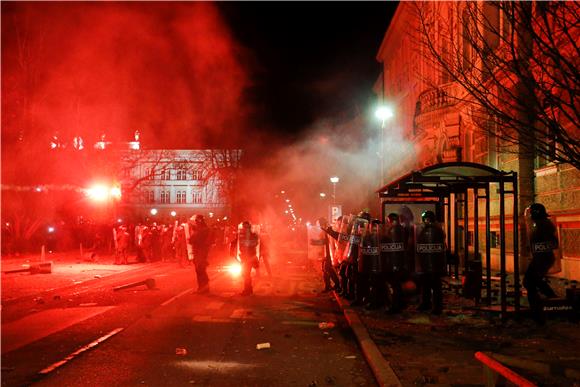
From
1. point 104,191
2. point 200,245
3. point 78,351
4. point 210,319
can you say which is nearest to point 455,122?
point 200,245

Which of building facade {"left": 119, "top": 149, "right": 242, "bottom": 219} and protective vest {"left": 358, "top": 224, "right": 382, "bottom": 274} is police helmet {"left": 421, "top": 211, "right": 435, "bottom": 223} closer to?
protective vest {"left": 358, "top": 224, "right": 382, "bottom": 274}

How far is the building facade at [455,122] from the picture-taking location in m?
9.58

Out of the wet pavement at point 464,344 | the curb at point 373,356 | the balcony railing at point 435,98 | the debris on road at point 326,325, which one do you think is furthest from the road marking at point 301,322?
the balcony railing at point 435,98

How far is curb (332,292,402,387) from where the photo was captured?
5715 mm

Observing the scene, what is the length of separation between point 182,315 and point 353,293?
3.42m

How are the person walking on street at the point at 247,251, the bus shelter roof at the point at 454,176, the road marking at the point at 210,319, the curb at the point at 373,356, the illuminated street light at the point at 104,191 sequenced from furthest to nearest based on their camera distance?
1. the illuminated street light at the point at 104,191
2. the person walking on street at the point at 247,251
3. the road marking at the point at 210,319
4. the bus shelter roof at the point at 454,176
5. the curb at the point at 373,356

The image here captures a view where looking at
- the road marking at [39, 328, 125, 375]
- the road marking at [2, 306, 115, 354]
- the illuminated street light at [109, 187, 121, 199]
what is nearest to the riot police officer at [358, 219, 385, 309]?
the road marking at [39, 328, 125, 375]

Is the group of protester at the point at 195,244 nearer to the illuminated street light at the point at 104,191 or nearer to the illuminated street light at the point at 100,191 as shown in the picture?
the illuminated street light at the point at 104,191

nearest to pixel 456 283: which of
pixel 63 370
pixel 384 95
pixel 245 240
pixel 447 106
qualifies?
pixel 245 240

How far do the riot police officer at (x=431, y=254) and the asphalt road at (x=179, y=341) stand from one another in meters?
1.55

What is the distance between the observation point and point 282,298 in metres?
12.8

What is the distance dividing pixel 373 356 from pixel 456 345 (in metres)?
1.27

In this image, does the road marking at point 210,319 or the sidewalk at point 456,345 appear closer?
the sidewalk at point 456,345

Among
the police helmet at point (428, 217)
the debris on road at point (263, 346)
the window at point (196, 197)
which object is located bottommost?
the debris on road at point (263, 346)
